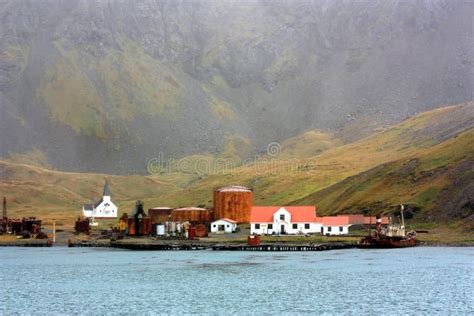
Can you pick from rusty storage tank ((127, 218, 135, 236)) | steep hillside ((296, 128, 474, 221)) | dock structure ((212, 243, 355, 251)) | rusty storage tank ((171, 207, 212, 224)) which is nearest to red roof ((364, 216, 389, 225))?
steep hillside ((296, 128, 474, 221))

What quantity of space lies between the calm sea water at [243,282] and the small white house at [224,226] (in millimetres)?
27963

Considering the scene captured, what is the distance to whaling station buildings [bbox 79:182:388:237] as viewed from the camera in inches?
5709

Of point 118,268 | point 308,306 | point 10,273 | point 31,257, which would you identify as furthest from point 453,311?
point 31,257

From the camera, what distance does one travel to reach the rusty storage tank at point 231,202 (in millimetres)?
156625

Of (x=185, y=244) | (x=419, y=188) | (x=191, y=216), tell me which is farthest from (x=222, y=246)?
(x=419, y=188)

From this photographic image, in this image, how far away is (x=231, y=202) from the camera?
15700 cm

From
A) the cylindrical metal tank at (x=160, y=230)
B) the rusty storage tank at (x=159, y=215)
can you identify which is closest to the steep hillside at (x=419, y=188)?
the rusty storage tank at (x=159, y=215)

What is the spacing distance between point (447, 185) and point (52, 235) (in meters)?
73.8

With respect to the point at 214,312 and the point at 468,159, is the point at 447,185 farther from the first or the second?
the point at 214,312

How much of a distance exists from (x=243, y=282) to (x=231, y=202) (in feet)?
230

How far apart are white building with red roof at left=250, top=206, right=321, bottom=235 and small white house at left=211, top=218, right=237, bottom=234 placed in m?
6.14

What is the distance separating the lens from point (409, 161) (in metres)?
174

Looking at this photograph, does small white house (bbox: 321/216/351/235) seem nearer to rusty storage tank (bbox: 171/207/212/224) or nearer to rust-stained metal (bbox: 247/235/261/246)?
rust-stained metal (bbox: 247/235/261/246)

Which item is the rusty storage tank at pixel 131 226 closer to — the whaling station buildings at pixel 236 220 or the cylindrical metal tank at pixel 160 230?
the whaling station buildings at pixel 236 220
